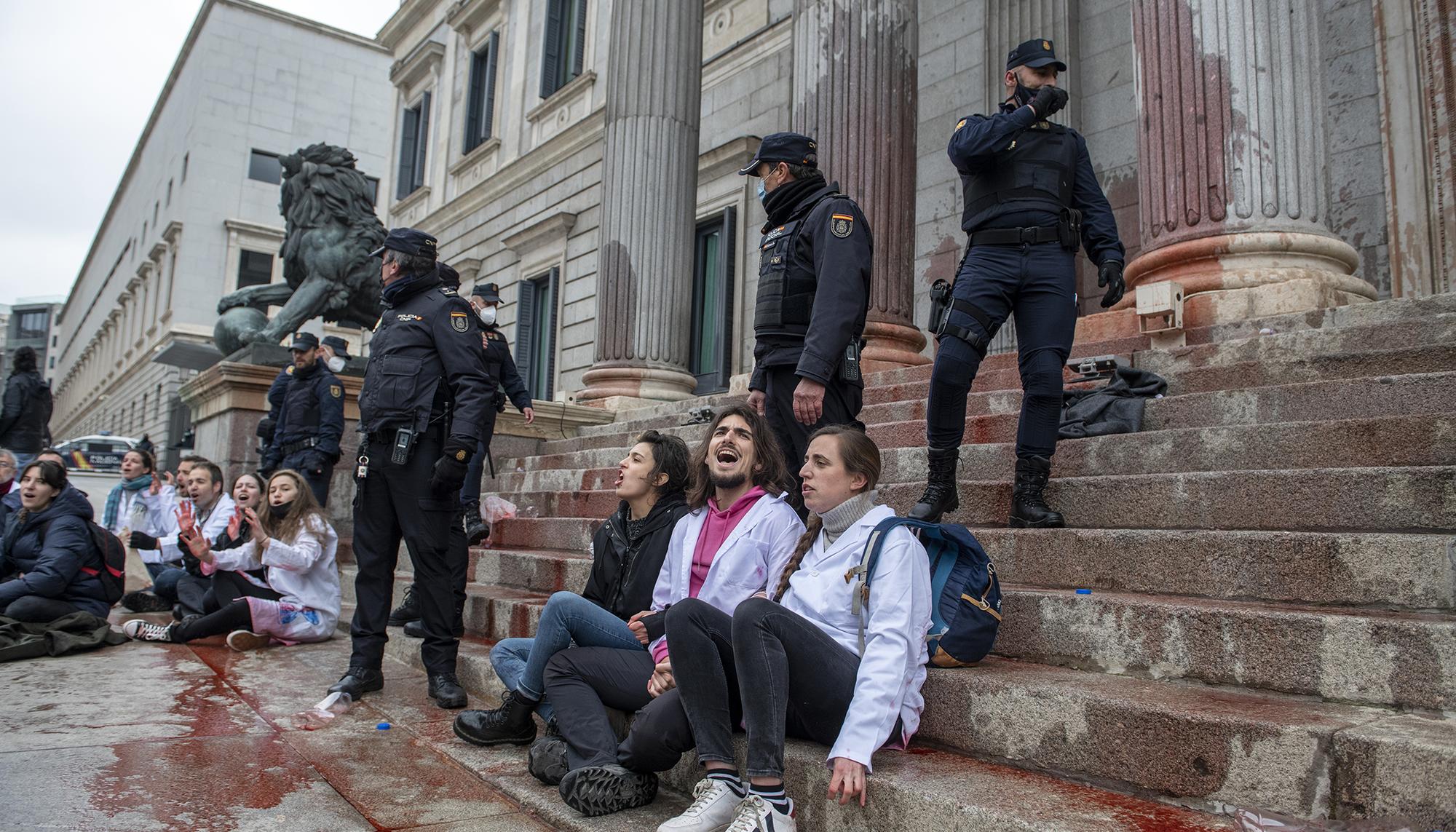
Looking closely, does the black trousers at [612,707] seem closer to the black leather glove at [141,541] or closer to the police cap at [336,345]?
the police cap at [336,345]

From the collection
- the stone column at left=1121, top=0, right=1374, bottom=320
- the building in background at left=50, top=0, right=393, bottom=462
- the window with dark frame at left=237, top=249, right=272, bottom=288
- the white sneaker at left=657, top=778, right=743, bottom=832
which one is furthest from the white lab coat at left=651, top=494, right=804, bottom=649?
the window with dark frame at left=237, top=249, right=272, bottom=288

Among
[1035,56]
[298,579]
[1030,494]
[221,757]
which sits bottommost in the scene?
[221,757]

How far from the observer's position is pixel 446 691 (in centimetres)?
458

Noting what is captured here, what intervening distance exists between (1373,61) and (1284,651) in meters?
7.12

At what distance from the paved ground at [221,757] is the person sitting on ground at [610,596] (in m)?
0.30

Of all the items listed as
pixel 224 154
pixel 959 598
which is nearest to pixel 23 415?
pixel 959 598

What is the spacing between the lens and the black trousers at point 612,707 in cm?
315

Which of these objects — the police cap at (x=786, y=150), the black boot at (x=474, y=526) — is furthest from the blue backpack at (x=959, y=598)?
the black boot at (x=474, y=526)

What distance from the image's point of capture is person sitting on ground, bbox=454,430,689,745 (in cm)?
370

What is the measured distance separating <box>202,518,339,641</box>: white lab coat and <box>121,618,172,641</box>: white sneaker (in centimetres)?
54

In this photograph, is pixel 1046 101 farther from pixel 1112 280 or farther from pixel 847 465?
pixel 847 465

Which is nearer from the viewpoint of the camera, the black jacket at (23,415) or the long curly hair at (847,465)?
the long curly hair at (847,465)

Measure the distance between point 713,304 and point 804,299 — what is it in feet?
32.7

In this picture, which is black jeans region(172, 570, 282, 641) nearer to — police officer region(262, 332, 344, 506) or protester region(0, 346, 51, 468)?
police officer region(262, 332, 344, 506)
